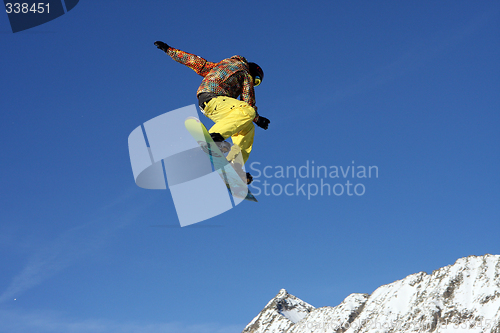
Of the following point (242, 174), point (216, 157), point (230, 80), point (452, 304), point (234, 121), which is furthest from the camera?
point (452, 304)

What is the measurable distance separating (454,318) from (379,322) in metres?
30.5

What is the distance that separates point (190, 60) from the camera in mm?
8969

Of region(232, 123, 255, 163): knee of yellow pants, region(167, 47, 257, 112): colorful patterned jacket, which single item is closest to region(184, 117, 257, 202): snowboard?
region(232, 123, 255, 163): knee of yellow pants

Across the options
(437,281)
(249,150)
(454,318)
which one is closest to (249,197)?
(249,150)

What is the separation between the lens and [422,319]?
184625 mm

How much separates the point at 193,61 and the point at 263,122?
1.85 meters

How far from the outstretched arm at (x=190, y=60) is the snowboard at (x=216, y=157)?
4.25 feet

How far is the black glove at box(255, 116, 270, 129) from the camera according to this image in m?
8.52

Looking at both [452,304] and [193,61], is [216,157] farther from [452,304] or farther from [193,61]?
[452,304]

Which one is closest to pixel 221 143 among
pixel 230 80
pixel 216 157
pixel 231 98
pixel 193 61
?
pixel 216 157

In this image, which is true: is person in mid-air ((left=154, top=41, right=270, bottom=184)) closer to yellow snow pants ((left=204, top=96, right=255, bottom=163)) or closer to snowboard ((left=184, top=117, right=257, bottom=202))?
yellow snow pants ((left=204, top=96, right=255, bottom=163))

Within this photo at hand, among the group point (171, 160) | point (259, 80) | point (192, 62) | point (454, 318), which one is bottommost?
point (171, 160)

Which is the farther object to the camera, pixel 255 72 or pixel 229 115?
pixel 255 72

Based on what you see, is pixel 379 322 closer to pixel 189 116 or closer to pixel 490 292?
pixel 490 292
